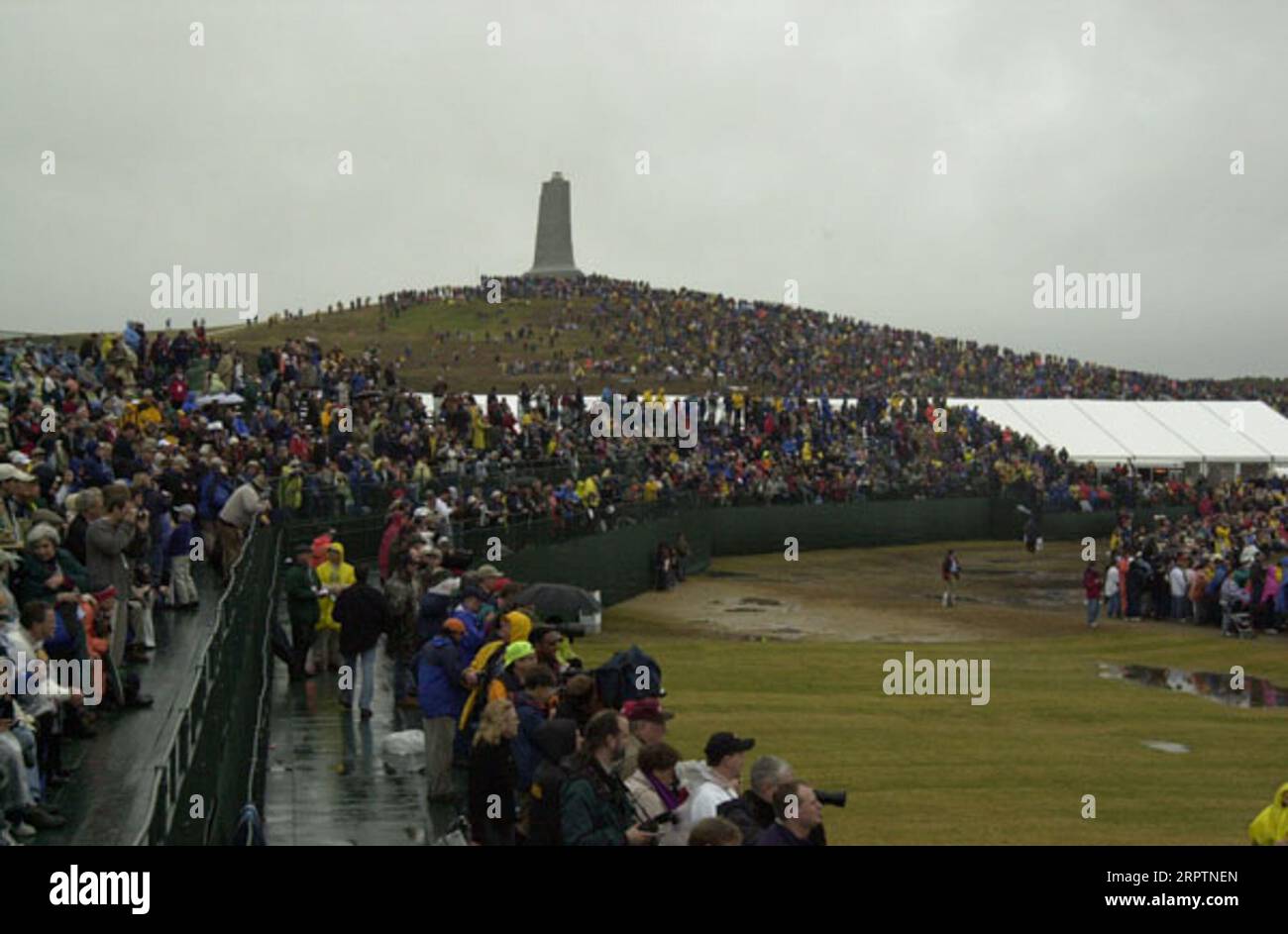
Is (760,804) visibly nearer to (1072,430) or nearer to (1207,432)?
(1072,430)

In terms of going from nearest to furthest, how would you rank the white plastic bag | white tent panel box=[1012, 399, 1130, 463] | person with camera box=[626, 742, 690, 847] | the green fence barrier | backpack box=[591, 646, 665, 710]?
the green fence barrier, person with camera box=[626, 742, 690, 847], backpack box=[591, 646, 665, 710], the white plastic bag, white tent panel box=[1012, 399, 1130, 463]

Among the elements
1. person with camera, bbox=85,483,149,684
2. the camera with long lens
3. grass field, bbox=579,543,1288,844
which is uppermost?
person with camera, bbox=85,483,149,684

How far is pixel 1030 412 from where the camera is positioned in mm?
76312

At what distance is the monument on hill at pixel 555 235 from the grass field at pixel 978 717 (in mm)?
80202

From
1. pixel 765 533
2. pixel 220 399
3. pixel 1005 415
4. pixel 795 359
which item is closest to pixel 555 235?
pixel 795 359

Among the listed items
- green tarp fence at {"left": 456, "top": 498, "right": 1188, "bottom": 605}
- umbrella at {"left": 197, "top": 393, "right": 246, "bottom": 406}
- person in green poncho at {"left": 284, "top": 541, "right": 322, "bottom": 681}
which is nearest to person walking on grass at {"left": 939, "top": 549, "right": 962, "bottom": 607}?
green tarp fence at {"left": 456, "top": 498, "right": 1188, "bottom": 605}

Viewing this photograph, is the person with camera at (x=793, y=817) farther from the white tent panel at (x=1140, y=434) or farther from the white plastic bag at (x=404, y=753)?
the white tent panel at (x=1140, y=434)

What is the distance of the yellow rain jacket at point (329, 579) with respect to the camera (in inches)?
701

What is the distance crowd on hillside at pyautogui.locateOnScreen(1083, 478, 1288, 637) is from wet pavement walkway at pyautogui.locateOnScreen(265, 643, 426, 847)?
23961 millimetres

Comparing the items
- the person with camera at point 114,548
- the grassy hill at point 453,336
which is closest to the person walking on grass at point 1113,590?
the person with camera at point 114,548

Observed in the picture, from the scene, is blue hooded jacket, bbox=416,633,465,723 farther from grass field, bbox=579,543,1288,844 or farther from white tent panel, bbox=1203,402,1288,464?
white tent panel, bbox=1203,402,1288,464

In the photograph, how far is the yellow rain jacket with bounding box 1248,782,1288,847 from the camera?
454 inches
